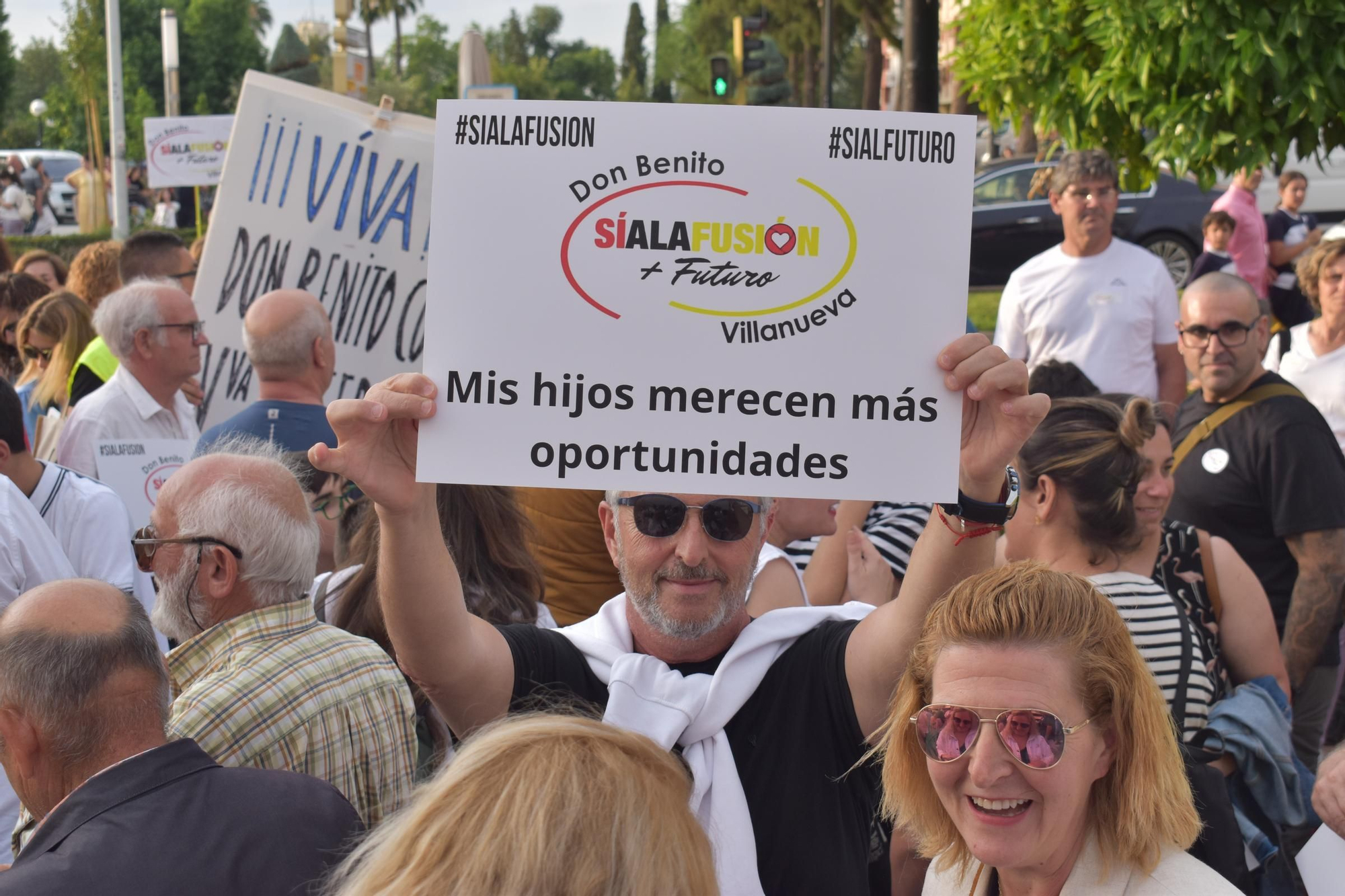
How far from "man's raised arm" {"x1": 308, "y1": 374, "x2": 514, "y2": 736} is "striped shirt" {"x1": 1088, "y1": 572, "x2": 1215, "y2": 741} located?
4.90 feet

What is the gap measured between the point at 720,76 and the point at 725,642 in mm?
14248

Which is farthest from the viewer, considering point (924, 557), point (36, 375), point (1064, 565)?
point (36, 375)

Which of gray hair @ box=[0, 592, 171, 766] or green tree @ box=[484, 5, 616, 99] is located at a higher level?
green tree @ box=[484, 5, 616, 99]

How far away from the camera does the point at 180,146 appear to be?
12508 millimetres

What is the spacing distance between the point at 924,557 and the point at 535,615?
142 cm

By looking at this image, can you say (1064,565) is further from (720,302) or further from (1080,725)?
(720,302)

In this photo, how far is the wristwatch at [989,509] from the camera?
225 cm

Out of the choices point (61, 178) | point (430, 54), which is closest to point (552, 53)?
point (430, 54)

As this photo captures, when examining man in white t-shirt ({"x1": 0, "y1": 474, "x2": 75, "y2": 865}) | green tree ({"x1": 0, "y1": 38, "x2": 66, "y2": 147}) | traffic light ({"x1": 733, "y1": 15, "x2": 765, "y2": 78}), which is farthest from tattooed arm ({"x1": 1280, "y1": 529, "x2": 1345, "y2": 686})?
green tree ({"x1": 0, "y1": 38, "x2": 66, "y2": 147})

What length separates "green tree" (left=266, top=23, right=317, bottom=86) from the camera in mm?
61531

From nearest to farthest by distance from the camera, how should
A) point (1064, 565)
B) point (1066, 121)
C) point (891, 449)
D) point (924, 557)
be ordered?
point (891, 449) → point (924, 557) → point (1064, 565) → point (1066, 121)

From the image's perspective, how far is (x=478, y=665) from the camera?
240 centimetres

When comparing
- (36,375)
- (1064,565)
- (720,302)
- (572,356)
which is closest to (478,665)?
(572,356)

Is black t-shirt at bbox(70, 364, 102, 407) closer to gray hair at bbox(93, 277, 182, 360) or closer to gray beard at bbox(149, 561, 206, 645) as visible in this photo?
gray hair at bbox(93, 277, 182, 360)
